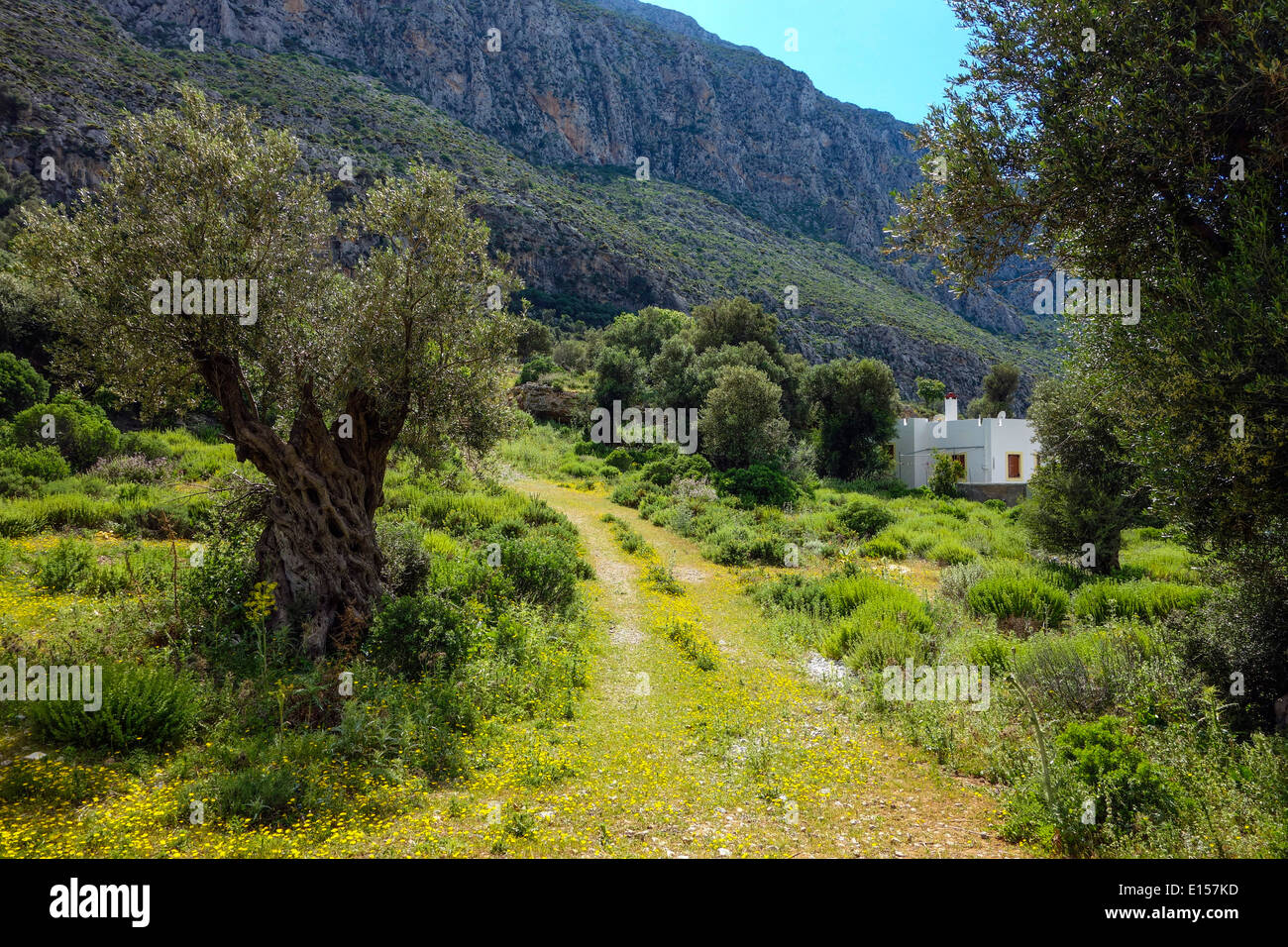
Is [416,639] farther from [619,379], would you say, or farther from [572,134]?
[572,134]

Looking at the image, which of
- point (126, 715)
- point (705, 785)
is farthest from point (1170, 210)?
point (126, 715)

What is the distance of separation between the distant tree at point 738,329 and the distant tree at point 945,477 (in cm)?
1329

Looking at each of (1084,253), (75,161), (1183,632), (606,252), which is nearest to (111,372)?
(1084,253)

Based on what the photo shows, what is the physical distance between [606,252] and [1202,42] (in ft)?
246

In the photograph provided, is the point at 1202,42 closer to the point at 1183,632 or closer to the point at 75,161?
the point at 1183,632

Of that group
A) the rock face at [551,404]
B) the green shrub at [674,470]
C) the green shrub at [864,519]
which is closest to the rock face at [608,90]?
the rock face at [551,404]

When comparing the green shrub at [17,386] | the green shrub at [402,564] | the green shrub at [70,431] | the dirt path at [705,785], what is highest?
the green shrub at [17,386]

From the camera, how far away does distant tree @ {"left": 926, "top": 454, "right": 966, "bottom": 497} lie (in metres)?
35.7

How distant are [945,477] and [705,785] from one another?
35.3 meters

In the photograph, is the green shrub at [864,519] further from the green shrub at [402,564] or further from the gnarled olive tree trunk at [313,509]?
the gnarled olive tree trunk at [313,509]

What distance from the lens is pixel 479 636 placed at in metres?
8.84

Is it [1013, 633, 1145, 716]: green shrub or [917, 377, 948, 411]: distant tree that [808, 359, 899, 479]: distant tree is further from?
[1013, 633, 1145, 716]: green shrub

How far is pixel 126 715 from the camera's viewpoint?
5.84m

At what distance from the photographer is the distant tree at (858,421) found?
1524 inches
